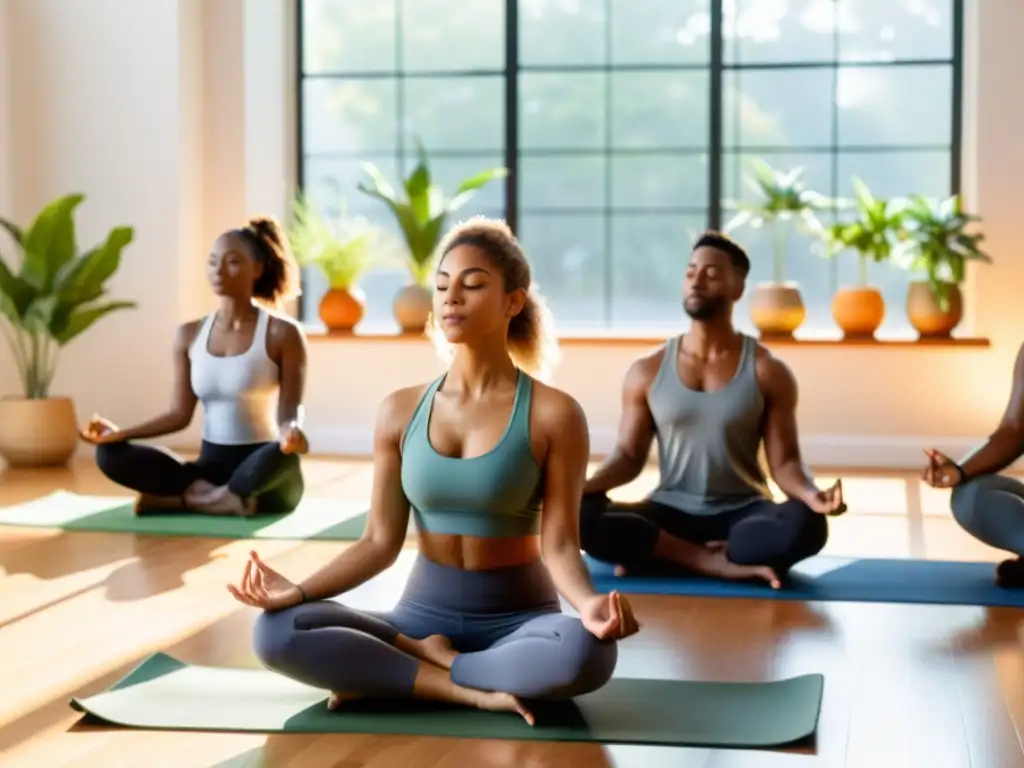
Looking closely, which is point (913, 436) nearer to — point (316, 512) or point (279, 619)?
point (316, 512)

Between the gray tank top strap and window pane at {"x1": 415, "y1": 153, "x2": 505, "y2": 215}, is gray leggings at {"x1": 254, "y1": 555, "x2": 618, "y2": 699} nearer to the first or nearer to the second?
the gray tank top strap

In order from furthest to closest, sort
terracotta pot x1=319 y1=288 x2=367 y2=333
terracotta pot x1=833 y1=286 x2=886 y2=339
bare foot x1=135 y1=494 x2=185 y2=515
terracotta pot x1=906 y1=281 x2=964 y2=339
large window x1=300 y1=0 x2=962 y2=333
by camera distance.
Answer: terracotta pot x1=319 y1=288 x2=367 y2=333
large window x1=300 y1=0 x2=962 y2=333
terracotta pot x1=833 y1=286 x2=886 y2=339
terracotta pot x1=906 y1=281 x2=964 y2=339
bare foot x1=135 y1=494 x2=185 y2=515

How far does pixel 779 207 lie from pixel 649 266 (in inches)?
33.8

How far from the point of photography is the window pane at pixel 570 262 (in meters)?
7.97

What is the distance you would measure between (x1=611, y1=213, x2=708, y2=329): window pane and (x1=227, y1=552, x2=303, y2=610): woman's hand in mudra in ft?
16.9

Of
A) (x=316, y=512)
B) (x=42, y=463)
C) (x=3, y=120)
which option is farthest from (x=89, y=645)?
(x=3, y=120)

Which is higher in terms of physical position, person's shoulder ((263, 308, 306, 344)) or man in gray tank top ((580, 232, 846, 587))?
person's shoulder ((263, 308, 306, 344))

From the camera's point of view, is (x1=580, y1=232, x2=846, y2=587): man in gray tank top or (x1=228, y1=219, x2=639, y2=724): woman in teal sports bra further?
(x1=580, y1=232, x2=846, y2=587): man in gray tank top

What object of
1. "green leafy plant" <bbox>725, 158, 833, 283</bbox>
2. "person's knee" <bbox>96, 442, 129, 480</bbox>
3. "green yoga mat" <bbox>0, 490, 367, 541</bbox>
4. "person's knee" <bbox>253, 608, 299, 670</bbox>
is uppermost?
"green leafy plant" <bbox>725, 158, 833, 283</bbox>

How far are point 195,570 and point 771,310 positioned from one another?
12.0 ft

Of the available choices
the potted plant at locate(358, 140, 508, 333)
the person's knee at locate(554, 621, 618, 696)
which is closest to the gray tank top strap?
the person's knee at locate(554, 621, 618, 696)

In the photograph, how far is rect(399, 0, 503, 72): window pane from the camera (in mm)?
8000

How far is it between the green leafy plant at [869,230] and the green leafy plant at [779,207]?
0.46 feet

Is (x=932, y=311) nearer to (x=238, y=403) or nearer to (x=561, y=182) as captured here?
(x=561, y=182)
